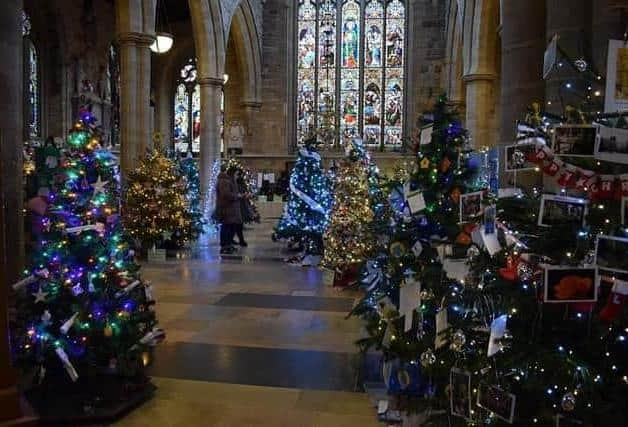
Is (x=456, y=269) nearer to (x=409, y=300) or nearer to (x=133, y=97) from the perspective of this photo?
(x=409, y=300)

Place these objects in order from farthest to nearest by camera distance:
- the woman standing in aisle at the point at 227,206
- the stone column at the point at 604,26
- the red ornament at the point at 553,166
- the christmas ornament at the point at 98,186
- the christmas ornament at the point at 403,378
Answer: the woman standing in aisle at the point at 227,206 < the christmas ornament at the point at 98,186 < the stone column at the point at 604,26 < the christmas ornament at the point at 403,378 < the red ornament at the point at 553,166

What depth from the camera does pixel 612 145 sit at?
218cm

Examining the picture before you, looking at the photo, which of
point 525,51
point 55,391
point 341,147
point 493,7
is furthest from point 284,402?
point 341,147

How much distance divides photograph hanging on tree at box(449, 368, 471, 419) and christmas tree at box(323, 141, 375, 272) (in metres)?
4.54

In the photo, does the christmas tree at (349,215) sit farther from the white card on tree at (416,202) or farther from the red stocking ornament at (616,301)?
the red stocking ornament at (616,301)

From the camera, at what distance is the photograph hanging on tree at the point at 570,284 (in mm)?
2111

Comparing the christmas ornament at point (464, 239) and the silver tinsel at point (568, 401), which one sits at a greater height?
the christmas ornament at point (464, 239)

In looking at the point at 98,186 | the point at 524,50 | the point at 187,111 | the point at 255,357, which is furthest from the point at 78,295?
the point at 187,111

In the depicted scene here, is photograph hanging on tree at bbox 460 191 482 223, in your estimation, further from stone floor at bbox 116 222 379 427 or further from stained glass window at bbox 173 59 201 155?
stained glass window at bbox 173 59 201 155

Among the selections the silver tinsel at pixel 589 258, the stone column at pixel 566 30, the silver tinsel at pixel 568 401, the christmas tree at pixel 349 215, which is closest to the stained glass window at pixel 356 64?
the christmas tree at pixel 349 215

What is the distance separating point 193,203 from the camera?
38.0 feet

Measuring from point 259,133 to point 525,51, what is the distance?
17526mm

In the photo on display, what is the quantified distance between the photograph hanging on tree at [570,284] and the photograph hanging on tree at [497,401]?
42 cm

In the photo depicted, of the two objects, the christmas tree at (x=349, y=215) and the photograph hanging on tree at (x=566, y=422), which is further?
the christmas tree at (x=349, y=215)
